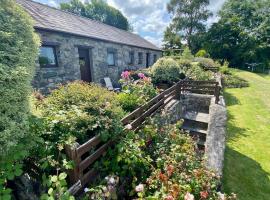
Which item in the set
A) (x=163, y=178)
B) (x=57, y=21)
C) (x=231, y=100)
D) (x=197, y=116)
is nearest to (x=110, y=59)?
(x=57, y=21)

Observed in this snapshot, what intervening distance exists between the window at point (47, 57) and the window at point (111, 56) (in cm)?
458

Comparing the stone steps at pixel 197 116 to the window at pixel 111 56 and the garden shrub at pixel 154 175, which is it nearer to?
the garden shrub at pixel 154 175

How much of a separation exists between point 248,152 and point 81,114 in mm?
5940

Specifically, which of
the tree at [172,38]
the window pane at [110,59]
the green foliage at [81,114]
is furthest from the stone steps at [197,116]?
the tree at [172,38]

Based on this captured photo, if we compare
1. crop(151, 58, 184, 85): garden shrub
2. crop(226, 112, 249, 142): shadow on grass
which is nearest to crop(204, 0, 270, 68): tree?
crop(151, 58, 184, 85): garden shrub

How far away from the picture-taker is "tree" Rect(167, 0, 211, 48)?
33.1 meters

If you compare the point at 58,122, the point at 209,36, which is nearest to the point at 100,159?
the point at 58,122

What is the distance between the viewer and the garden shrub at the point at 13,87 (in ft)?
6.50

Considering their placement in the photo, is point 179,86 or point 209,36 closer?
point 179,86

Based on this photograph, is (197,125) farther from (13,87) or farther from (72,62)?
(72,62)

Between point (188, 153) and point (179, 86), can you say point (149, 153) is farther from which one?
point (179, 86)

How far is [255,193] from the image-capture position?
452 centimetres

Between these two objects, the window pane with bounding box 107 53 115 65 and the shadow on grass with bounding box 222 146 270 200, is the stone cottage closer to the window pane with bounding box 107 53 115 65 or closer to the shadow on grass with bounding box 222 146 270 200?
the window pane with bounding box 107 53 115 65

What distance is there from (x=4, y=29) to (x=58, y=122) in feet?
4.77
